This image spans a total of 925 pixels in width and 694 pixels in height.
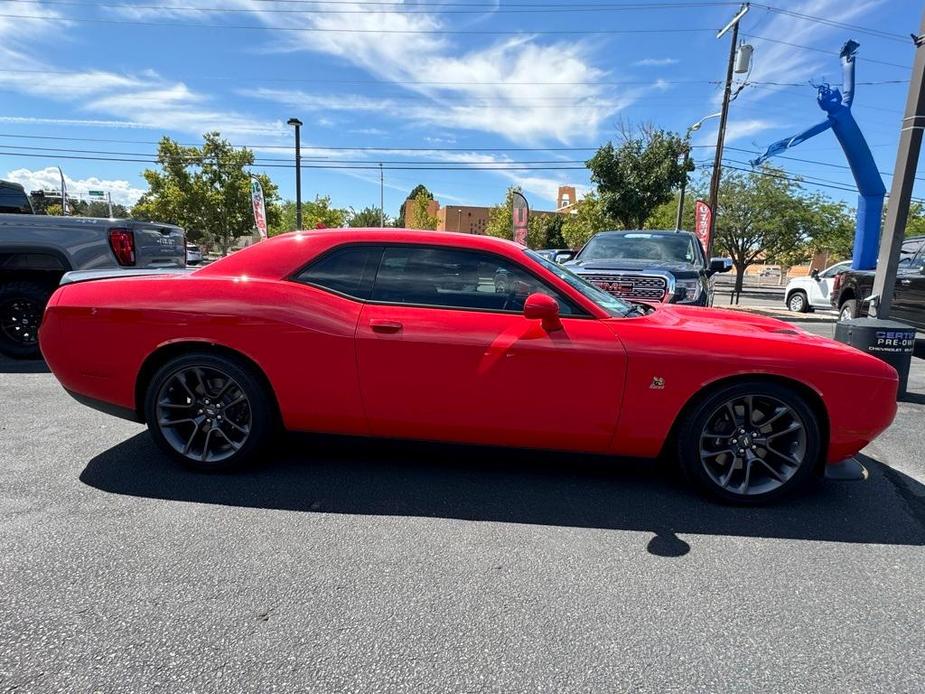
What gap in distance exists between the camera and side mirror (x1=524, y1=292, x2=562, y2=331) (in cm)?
284

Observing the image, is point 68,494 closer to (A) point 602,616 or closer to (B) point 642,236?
(A) point 602,616

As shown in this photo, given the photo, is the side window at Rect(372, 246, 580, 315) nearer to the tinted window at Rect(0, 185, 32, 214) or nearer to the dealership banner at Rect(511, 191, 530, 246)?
the tinted window at Rect(0, 185, 32, 214)

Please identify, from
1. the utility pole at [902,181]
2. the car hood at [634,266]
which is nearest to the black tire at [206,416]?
the car hood at [634,266]

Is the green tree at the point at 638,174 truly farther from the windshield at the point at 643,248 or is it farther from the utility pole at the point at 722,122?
the windshield at the point at 643,248

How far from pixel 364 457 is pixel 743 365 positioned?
7.84ft

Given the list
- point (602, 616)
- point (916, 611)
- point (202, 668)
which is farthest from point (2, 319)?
point (916, 611)

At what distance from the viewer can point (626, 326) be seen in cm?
303

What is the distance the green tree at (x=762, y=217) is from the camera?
2766 centimetres

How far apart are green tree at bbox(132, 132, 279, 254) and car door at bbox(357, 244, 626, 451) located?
114 feet

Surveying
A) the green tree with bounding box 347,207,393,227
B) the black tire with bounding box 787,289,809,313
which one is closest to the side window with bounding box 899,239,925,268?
the black tire with bounding box 787,289,809,313

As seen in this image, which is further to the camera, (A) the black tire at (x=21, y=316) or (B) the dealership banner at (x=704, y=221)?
(B) the dealership banner at (x=704, y=221)

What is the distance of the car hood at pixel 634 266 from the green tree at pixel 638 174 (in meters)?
11.2

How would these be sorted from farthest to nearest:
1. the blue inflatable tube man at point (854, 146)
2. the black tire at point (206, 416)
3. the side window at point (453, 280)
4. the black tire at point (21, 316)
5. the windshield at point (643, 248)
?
the blue inflatable tube man at point (854, 146), the windshield at point (643, 248), the black tire at point (21, 316), the black tire at point (206, 416), the side window at point (453, 280)

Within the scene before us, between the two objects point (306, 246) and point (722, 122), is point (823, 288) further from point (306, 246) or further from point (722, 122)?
point (306, 246)
